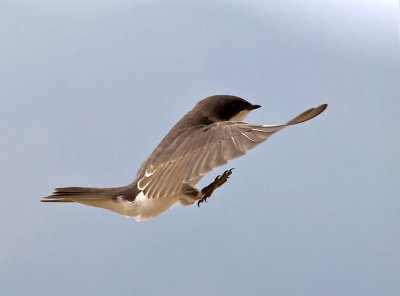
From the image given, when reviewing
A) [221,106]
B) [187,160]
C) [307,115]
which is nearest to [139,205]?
[187,160]

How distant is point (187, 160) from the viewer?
3684mm

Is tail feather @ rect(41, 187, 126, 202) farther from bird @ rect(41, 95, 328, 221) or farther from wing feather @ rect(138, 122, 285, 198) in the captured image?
wing feather @ rect(138, 122, 285, 198)

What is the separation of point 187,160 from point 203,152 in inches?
4.6

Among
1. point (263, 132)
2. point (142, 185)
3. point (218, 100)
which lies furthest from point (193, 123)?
point (263, 132)

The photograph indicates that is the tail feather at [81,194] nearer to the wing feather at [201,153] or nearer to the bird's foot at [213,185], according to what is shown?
the wing feather at [201,153]

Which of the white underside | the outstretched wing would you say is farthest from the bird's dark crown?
the white underside

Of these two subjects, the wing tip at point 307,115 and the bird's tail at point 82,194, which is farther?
the bird's tail at point 82,194

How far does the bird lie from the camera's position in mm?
3512

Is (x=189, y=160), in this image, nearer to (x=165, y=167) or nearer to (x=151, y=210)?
(x=165, y=167)

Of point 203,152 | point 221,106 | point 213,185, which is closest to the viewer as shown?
point 203,152

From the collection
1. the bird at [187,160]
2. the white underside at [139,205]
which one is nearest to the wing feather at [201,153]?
the bird at [187,160]

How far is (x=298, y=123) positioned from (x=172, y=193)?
75cm

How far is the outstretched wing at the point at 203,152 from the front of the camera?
343 cm

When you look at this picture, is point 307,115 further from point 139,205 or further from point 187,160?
point 139,205
